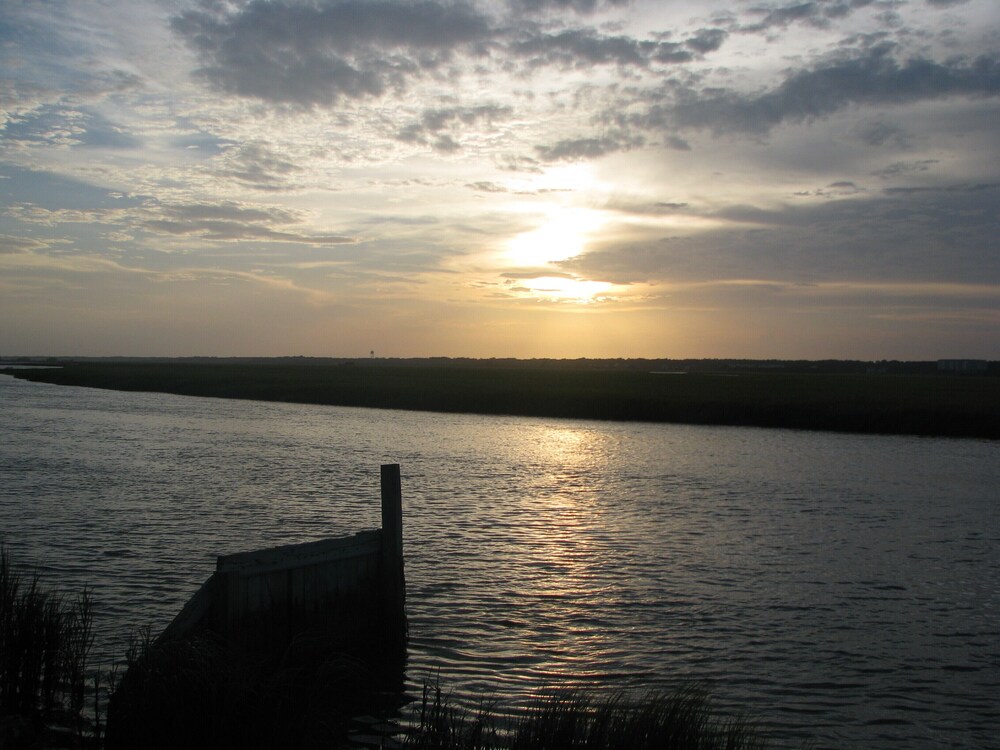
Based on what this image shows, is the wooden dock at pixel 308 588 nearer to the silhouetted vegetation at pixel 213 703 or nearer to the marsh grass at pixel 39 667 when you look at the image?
the silhouetted vegetation at pixel 213 703

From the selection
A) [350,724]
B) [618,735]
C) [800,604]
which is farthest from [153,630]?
[800,604]

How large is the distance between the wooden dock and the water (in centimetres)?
82

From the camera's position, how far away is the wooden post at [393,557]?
10656 millimetres

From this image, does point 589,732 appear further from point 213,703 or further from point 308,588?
point 308,588

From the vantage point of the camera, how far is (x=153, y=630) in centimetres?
1077

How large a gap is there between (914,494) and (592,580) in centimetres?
1354

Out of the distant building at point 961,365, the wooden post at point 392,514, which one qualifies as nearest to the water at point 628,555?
the wooden post at point 392,514

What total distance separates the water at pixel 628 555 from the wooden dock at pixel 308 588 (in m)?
0.82

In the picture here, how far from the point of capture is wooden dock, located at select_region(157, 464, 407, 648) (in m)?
8.89

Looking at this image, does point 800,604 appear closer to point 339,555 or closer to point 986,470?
point 339,555

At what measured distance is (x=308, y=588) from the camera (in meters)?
9.81

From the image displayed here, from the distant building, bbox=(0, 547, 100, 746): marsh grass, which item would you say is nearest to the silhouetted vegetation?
bbox=(0, 547, 100, 746): marsh grass

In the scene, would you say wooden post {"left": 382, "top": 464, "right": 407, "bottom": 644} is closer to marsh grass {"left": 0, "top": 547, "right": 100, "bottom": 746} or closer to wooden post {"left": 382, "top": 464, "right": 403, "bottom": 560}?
wooden post {"left": 382, "top": 464, "right": 403, "bottom": 560}

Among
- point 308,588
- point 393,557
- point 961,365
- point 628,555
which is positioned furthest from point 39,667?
point 961,365
